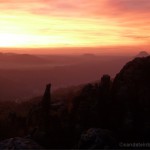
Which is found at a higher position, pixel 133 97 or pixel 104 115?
pixel 133 97

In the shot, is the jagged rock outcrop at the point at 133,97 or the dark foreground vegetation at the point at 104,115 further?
the jagged rock outcrop at the point at 133,97

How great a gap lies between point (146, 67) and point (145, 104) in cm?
681

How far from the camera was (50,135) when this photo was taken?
52031mm

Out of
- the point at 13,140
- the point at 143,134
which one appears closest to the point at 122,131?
the point at 143,134

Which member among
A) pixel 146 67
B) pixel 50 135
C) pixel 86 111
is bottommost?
pixel 50 135

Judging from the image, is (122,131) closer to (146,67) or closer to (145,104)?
(145,104)

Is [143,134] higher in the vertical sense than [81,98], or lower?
lower

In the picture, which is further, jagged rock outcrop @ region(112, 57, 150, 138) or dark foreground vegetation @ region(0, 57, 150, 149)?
jagged rock outcrop @ region(112, 57, 150, 138)

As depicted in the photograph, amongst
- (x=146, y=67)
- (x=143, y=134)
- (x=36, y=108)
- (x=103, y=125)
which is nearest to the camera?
(x=143, y=134)

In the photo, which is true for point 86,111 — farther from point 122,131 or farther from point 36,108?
→ point 36,108

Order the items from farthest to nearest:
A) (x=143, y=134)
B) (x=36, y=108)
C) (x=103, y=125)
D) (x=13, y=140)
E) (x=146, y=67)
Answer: (x=36, y=108) → (x=146, y=67) → (x=103, y=125) → (x=143, y=134) → (x=13, y=140)

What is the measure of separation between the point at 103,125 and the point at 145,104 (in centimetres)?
656

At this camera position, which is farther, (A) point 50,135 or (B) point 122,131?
(A) point 50,135

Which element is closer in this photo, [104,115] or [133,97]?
[133,97]
